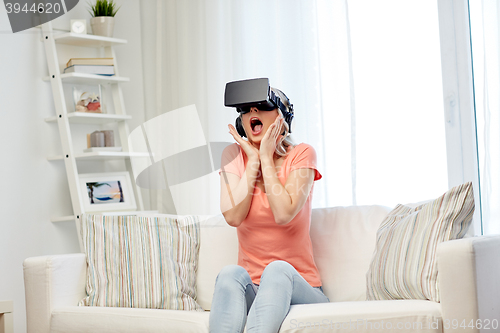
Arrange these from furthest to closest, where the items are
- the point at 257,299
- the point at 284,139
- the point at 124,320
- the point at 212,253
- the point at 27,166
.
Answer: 1. the point at 27,166
2. the point at 212,253
3. the point at 284,139
4. the point at 124,320
5. the point at 257,299

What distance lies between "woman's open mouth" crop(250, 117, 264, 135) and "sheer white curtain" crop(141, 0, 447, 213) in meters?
0.19

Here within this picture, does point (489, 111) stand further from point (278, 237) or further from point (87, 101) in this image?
point (87, 101)

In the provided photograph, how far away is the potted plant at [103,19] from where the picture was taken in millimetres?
2938

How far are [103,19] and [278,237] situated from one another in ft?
6.00

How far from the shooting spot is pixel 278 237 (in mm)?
1760

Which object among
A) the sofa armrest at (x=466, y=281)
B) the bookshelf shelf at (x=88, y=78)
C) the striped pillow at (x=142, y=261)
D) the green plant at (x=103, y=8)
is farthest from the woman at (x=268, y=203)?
the green plant at (x=103, y=8)

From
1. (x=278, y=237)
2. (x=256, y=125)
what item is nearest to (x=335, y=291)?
(x=278, y=237)

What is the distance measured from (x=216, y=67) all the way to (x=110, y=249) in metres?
1.30

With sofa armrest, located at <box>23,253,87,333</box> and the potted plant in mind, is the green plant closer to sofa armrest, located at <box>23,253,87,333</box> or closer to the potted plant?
the potted plant

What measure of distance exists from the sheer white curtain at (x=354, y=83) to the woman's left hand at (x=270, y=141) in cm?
19

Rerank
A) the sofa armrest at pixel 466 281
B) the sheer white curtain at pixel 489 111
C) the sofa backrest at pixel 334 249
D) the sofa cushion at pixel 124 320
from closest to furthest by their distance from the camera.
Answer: the sofa armrest at pixel 466 281
the sofa cushion at pixel 124 320
the sofa backrest at pixel 334 249
the sheer white curtain at pixel 489 111

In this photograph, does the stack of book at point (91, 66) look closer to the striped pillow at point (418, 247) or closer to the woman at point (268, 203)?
the woman at point (268, 203)

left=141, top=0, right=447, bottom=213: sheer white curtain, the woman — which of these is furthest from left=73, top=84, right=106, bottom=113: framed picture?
the woman

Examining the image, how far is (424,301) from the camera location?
145 cm
